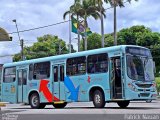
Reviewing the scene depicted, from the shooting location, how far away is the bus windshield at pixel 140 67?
20.5 meters

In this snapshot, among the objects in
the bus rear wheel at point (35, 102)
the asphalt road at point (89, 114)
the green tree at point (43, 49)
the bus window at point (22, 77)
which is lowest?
the asphalt road at point (89, 114)

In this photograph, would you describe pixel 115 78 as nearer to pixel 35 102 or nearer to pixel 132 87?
pixel 132 87

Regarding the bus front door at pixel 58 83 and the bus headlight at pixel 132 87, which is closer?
the bus headlight at pixel 132 87

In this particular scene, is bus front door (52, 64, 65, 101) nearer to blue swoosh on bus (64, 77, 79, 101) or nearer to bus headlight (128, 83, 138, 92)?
blue swoosh on bus (64, 77, 79, 101)

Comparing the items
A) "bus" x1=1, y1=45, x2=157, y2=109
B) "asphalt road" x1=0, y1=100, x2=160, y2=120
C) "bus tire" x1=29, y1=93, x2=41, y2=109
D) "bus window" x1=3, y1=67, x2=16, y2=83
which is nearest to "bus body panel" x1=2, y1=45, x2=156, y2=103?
"bus" x1=1, y1=45, x2=157, y2=109

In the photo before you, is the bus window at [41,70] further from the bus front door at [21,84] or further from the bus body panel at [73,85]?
the bus front door at [21,84]

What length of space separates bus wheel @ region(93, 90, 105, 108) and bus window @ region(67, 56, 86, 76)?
155 centimetres

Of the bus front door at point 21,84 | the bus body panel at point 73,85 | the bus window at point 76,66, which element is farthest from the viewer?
the bus front door at point 21,84

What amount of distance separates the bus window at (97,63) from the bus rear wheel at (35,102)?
5.05m

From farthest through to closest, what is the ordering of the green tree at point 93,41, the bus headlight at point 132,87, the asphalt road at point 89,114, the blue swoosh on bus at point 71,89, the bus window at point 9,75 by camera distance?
the green tree at point 93,41 < the bus window at point 9,75 < the blue swoosh on bus at point 71,89 < the bus headlight at point 132,87 < the asphalt road at point 89,114

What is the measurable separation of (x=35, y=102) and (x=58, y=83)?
8.36 ft

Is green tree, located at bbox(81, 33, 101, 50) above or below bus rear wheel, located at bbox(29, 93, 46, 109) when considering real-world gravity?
above

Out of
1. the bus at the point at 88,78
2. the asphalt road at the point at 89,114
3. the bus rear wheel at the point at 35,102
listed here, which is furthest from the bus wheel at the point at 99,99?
the bus rear wheel at the point at 35,102

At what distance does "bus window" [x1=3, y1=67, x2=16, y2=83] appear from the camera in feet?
90.0
